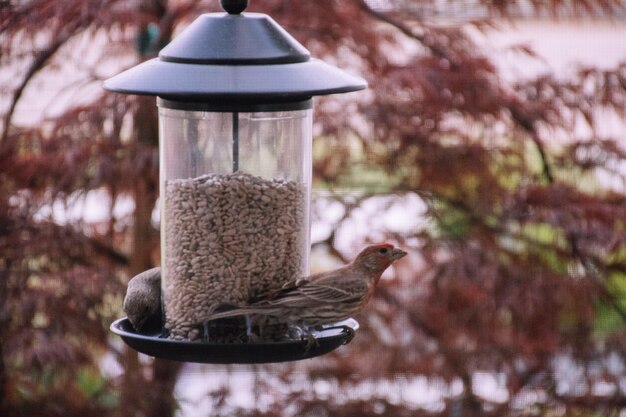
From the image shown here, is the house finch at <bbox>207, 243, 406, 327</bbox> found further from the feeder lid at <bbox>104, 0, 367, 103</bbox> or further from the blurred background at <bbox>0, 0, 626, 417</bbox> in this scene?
the blurred background at <bbox>0, 0, 626, 417</bbox>

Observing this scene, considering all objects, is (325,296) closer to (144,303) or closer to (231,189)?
(231,189)

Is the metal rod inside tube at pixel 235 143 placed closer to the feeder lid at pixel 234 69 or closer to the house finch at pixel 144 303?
the feeder lid at pixel 234 69

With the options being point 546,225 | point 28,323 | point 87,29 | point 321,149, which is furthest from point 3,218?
point 546,225

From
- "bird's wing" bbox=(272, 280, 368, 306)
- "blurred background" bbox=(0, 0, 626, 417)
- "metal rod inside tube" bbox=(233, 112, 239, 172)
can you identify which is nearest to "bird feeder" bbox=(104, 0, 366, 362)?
"metal rod inside tube" bbox=(233, 112, 239, 172)

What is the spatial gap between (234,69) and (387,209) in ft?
8.29

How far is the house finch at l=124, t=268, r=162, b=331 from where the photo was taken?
302 centimetres

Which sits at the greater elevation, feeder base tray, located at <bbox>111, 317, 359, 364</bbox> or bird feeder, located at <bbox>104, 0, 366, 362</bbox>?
bird feeder, located at <bbox>104, 0, 366, 362</bbox>

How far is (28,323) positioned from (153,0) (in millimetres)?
1747

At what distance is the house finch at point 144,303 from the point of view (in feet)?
9.89

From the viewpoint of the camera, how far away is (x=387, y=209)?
5020 millimetres

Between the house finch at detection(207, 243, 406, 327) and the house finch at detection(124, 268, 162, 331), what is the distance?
311 millimetres

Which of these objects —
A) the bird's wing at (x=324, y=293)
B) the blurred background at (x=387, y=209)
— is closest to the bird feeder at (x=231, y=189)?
the bird's wing at (x=324, y=293)

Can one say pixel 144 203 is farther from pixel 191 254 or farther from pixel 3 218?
pixel 191 254

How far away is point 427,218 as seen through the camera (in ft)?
16.4
